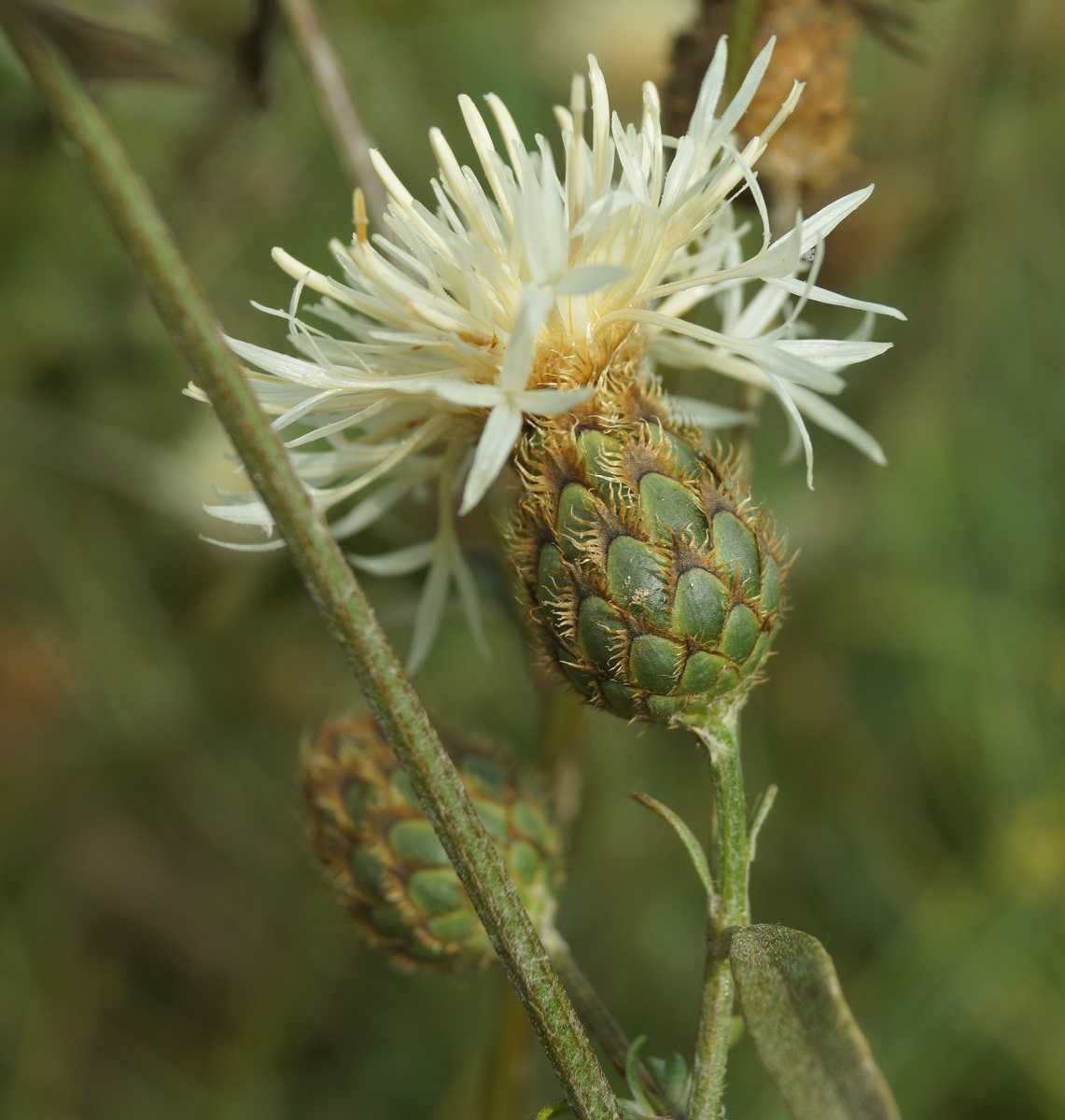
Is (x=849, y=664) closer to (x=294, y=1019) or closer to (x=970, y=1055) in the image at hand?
(x=970, y=1055)

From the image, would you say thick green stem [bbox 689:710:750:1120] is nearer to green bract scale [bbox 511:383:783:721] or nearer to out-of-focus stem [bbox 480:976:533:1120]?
green bract scale [bbox 511:383:783:721]

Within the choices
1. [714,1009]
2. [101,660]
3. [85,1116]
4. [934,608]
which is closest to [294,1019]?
[85,1116]

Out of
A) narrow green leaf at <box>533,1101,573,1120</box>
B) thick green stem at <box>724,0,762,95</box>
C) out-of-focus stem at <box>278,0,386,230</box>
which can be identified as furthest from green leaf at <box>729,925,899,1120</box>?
out-of-focus stem at <box>278,0,386,230</box>

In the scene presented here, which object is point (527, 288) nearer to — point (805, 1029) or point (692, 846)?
point (692, 846)

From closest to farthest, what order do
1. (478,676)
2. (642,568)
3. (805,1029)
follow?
Result: (805,1029), (642,568), (478,676)

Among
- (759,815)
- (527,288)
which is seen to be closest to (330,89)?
(527,288)

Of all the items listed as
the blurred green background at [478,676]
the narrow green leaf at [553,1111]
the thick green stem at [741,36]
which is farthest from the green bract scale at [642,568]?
the blurred green background at [478,676]
